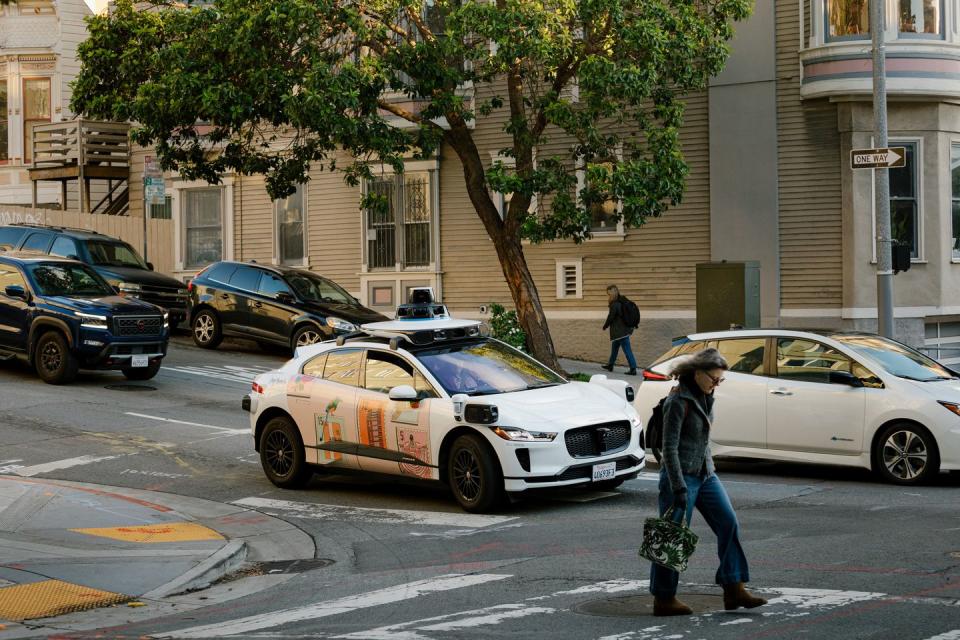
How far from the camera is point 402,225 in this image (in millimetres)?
29156

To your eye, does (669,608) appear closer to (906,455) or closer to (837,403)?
(906,455)

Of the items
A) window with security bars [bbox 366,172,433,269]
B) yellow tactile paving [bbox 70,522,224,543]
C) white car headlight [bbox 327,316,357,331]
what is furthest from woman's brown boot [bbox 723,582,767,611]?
window with security bars [bbox 366,172,433,269]

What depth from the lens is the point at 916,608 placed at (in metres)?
7.52

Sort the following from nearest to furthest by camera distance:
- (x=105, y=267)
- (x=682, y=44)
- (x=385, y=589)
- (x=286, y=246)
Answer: (x=385, y=589), (x=682, y=44), (x=105, y=267), (x=286, y=246)

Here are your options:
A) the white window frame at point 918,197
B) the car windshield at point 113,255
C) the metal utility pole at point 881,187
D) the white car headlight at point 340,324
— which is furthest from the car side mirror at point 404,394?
the car windshield at point 113,255

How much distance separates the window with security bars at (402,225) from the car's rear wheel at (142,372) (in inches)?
330

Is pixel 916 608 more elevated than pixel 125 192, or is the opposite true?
pixel 125 192

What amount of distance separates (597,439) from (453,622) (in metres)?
4.58

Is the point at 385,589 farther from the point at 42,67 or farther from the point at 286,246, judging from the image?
the point at 42,67

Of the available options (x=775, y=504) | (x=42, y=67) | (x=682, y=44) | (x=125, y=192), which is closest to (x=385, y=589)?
(x=775, y=504)

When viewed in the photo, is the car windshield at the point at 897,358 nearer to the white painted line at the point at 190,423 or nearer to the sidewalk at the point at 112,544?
the sidewalk at the point at 112,544

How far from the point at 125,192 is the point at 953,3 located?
21446 mm

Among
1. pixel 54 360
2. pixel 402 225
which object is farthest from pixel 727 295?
pixel 54 360

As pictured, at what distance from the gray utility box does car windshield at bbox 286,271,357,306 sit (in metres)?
6.69
